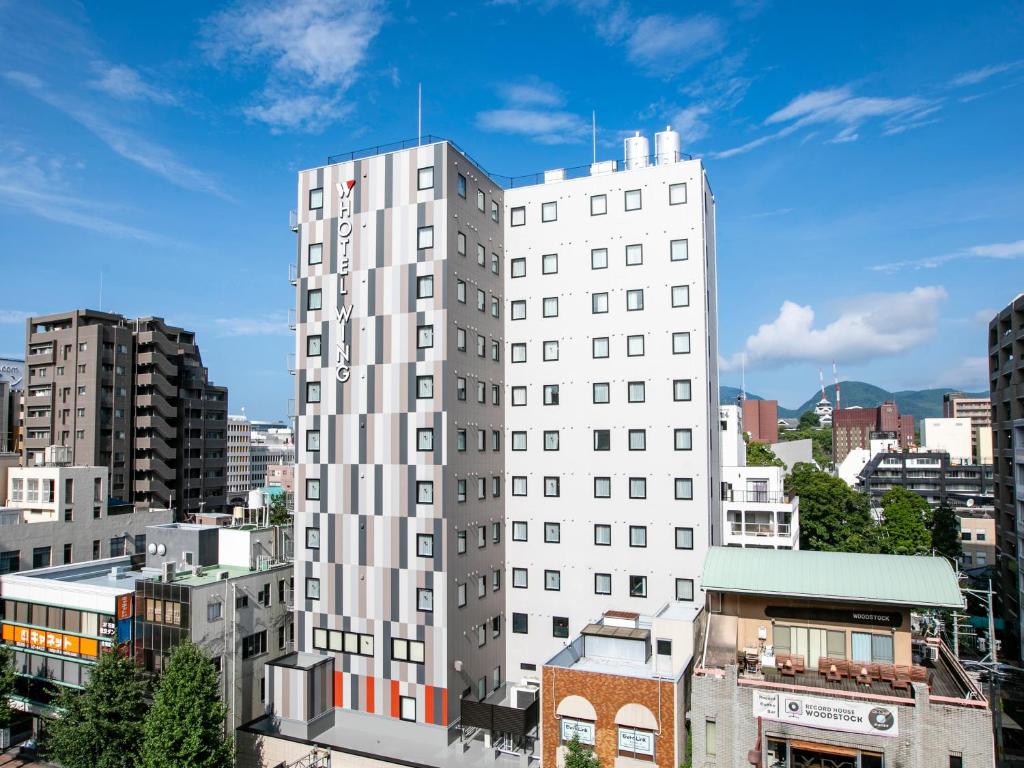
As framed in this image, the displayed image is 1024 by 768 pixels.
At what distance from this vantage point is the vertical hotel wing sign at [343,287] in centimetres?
4609

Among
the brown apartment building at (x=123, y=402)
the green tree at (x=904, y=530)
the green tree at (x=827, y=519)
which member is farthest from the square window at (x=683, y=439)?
the brown apartment building at (x=123, y=402)

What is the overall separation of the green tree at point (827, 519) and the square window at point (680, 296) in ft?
134

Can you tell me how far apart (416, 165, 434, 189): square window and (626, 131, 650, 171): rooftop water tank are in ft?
51.7

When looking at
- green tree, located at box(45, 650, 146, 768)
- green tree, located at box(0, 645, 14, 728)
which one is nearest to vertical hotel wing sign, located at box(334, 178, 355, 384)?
green tree, located at box(45, 650, 146, 768)

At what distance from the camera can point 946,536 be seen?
9094cm

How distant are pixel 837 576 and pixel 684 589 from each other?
Result: 1453 centimetres

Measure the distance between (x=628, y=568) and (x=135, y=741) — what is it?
3233 centimetres

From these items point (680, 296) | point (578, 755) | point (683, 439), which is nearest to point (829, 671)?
point (578, 755)

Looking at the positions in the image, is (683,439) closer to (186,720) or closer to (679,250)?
(679,250)

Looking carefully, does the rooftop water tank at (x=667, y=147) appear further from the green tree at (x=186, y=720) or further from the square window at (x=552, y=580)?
the green tree at (x=186, y=720)

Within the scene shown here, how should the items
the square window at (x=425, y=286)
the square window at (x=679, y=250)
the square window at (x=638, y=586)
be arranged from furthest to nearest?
the square window at (x=679, y=250), the square window at (x=638, y=586), the square window at (x=425, y=286)

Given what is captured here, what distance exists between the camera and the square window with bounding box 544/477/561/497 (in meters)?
49.6

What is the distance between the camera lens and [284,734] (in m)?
42.0

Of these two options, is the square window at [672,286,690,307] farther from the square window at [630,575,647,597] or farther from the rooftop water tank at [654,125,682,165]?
the square window at [630,575,647,597]
